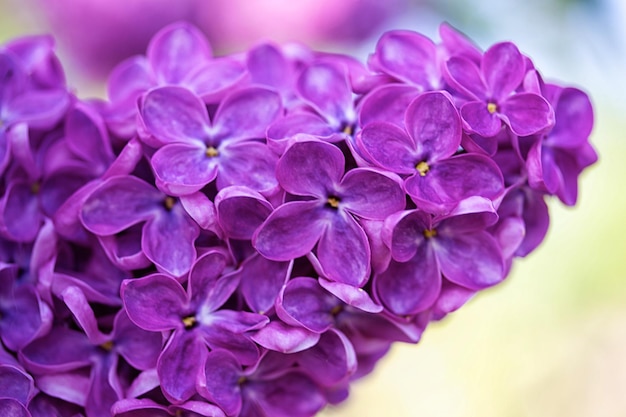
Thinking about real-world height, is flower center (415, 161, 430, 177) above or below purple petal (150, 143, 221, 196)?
above

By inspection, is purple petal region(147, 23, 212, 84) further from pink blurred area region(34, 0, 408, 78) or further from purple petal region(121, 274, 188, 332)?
pink blurred area region(34, 0, 408, 78)

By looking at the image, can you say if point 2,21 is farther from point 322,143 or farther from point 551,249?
point 322,143

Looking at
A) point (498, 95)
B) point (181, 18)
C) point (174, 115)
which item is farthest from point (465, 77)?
point (181, 18)

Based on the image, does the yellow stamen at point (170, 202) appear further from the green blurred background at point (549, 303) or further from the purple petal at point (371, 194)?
the green blurred background at point (549, 303)

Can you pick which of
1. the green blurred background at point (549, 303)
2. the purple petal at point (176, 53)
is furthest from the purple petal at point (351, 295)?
the green blurred background at point (549, 303)

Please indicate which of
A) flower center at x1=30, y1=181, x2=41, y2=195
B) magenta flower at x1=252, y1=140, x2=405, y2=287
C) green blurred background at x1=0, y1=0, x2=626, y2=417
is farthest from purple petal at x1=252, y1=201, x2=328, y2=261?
green blurred background at x1=0, y1=0, x2=626, y2=417

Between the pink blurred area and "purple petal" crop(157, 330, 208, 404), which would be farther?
the pink blurred area

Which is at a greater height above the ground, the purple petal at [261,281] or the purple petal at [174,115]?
the purple petal at [174,115]
